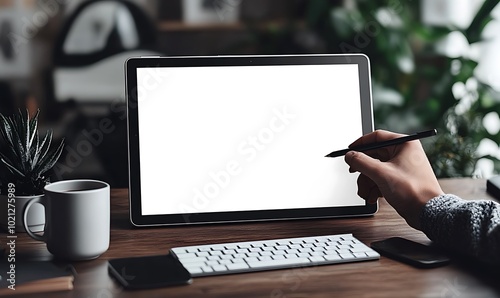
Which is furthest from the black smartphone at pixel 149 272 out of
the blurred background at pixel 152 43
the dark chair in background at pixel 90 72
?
the dark chair in background at pixel 90 72

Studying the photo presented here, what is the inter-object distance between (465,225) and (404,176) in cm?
15

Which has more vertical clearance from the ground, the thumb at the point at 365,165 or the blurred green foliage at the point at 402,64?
the blurred green foliage at the point at 402,64

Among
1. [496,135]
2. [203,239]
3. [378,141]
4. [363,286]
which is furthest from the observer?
[496,135]

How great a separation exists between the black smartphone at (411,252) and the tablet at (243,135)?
0.55 ft

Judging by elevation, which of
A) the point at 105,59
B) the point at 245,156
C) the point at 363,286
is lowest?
the point at 363,286

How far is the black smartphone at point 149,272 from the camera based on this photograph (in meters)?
0.77

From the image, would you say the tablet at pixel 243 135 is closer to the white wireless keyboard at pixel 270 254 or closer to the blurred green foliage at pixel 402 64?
the white wireless keyboard at pixel 270 254

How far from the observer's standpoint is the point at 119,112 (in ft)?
8.80

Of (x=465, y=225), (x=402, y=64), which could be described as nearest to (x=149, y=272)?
(x=465, y=225)

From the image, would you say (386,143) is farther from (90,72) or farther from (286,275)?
(90,72)

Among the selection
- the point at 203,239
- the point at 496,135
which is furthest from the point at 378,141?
the point at 496,135

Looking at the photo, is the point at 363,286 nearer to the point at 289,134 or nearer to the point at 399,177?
the point at 399,177

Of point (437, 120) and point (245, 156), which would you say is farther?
point (437, 120)

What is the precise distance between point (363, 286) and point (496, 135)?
1617 mm
